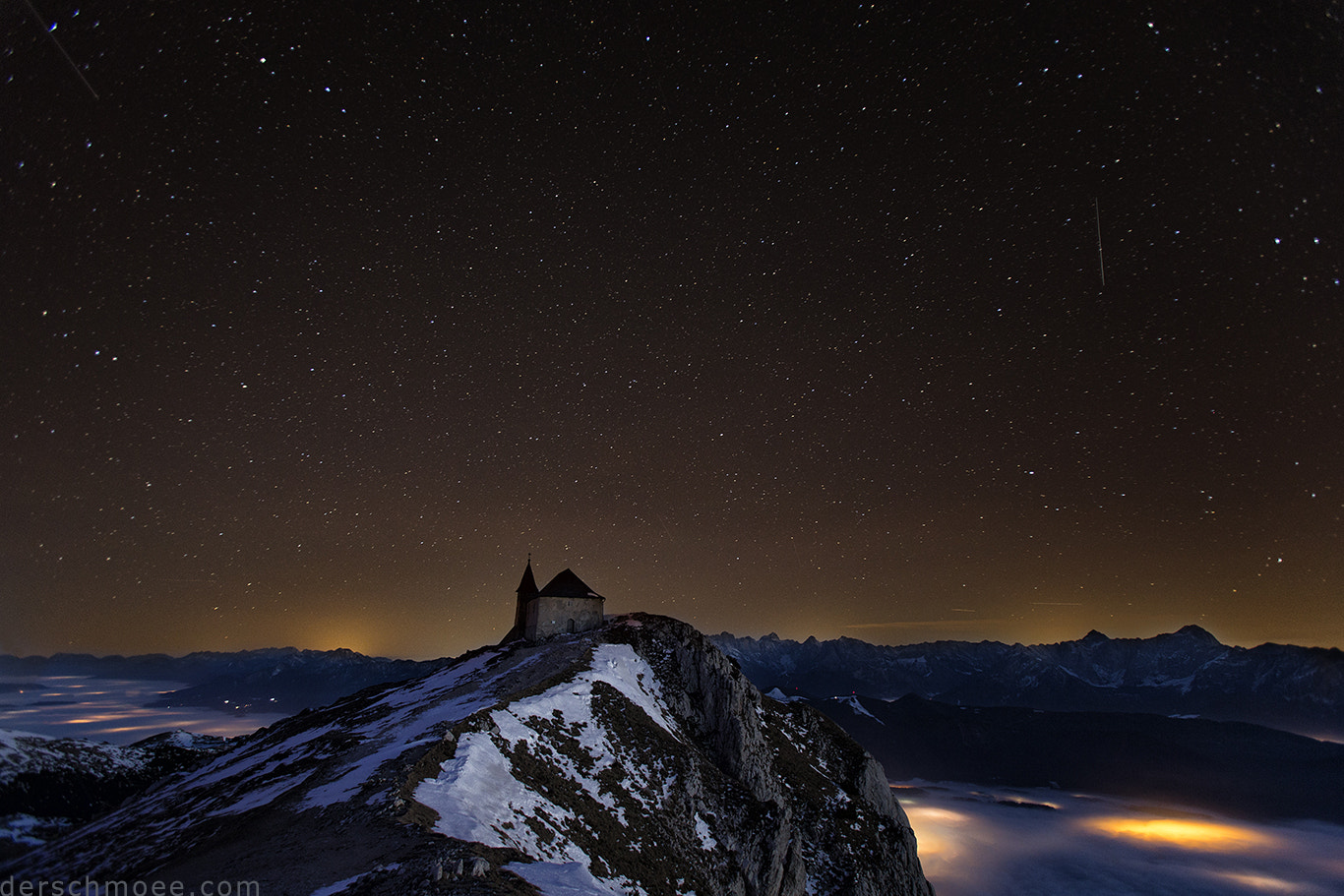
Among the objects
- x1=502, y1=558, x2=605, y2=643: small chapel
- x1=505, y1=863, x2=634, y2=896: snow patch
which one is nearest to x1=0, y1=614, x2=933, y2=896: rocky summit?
x1=505, y1=863, x2=634, y2=896: snow patch

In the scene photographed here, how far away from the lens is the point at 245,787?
38344mm

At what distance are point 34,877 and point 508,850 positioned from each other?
41.5 meters

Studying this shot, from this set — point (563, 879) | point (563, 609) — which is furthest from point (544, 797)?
point (563, 609)

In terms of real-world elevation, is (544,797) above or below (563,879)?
above

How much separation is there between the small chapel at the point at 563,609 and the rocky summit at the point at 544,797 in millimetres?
4130

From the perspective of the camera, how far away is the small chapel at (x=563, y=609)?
2549 inches

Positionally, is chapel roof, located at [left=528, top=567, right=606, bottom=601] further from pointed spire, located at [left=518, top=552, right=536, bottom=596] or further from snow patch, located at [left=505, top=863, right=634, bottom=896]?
snow patch, located at [left=505, top=863, right=634, bottom=896]

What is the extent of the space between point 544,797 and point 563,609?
3707cm

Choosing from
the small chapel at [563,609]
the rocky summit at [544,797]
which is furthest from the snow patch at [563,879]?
the small chapel at [563,609]

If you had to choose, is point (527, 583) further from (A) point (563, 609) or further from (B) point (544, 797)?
(B) point (544, 797)

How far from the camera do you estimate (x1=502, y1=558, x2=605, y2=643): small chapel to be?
64750 mm

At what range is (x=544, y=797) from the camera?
94.4 feet

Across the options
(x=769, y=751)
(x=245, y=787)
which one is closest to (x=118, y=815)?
(x=245, y=787)

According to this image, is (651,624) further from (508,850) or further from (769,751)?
(508,850)
